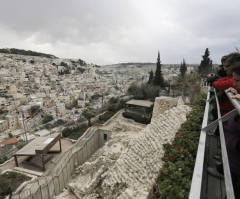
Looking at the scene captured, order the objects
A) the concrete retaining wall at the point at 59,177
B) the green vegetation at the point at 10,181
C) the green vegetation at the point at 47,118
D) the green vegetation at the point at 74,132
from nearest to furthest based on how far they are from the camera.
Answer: the concrete retaining wall at the point at 59,177 → the green vegetation at the point at 10,181 → the green vegetation at the point at 74,132 → the green vegetation at the point at 47,118

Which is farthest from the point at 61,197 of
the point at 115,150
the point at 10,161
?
the point at 10,161

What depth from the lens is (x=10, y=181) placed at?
870cm

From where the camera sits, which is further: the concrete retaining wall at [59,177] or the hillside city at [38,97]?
the hillside city at [38,97]

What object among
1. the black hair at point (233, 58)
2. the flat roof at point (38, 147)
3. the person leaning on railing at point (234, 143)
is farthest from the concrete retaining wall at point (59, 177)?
the black hair at point (233, 58)

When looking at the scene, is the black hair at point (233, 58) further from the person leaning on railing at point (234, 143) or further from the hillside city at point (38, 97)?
the hillside city at point (38, 97)

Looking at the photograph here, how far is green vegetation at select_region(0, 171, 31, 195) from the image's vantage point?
25.7 ft

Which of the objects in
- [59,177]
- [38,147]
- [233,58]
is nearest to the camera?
[233,58]

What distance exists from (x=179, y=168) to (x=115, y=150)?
792cm

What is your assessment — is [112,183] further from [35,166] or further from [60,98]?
[60,98]

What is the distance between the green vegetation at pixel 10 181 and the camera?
25.7 feet

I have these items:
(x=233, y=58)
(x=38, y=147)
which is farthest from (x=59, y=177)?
(x=233, y=58)

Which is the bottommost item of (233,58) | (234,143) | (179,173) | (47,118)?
(47,118)

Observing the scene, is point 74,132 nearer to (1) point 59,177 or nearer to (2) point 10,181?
(1) point 59,177

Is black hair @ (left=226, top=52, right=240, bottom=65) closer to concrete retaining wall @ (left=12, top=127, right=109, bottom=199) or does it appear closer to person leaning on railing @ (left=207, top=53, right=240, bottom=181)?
person leaning on railing @ (left=207, top=53, right=240, bottom=181)
